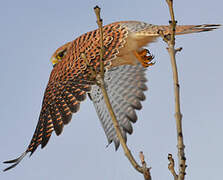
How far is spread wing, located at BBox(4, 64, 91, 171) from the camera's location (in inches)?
224

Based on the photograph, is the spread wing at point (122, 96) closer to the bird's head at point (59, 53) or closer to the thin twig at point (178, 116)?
the bird's head at point (59, 53)

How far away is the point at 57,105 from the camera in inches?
235

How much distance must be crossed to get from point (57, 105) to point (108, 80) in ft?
2.75

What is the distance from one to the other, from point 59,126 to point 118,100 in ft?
2.98

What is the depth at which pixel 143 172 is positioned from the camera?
89.1 inches

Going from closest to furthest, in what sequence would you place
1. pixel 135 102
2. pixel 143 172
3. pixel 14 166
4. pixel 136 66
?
1. pixel 143 172
2. pixel 14 166
3. pixel 135 102
4. pixel 136 66

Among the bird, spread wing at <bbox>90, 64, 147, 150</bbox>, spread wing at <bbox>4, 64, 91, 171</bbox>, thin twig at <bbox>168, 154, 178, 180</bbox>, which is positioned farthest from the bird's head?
thin twig at <bbox>168, 154, 178, 180</bbox>

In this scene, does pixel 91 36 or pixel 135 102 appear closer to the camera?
pixel 135 102

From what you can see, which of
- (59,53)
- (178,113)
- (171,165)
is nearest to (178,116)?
(178,113)

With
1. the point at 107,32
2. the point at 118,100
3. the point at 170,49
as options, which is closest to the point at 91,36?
the point at 107,32

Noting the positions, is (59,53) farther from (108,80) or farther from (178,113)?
(178,113)

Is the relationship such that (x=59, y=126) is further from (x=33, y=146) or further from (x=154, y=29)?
(x=154, y=29)

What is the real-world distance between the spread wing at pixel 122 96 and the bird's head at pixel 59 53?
55.4 inches

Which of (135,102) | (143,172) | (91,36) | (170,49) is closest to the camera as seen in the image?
(143,172)
